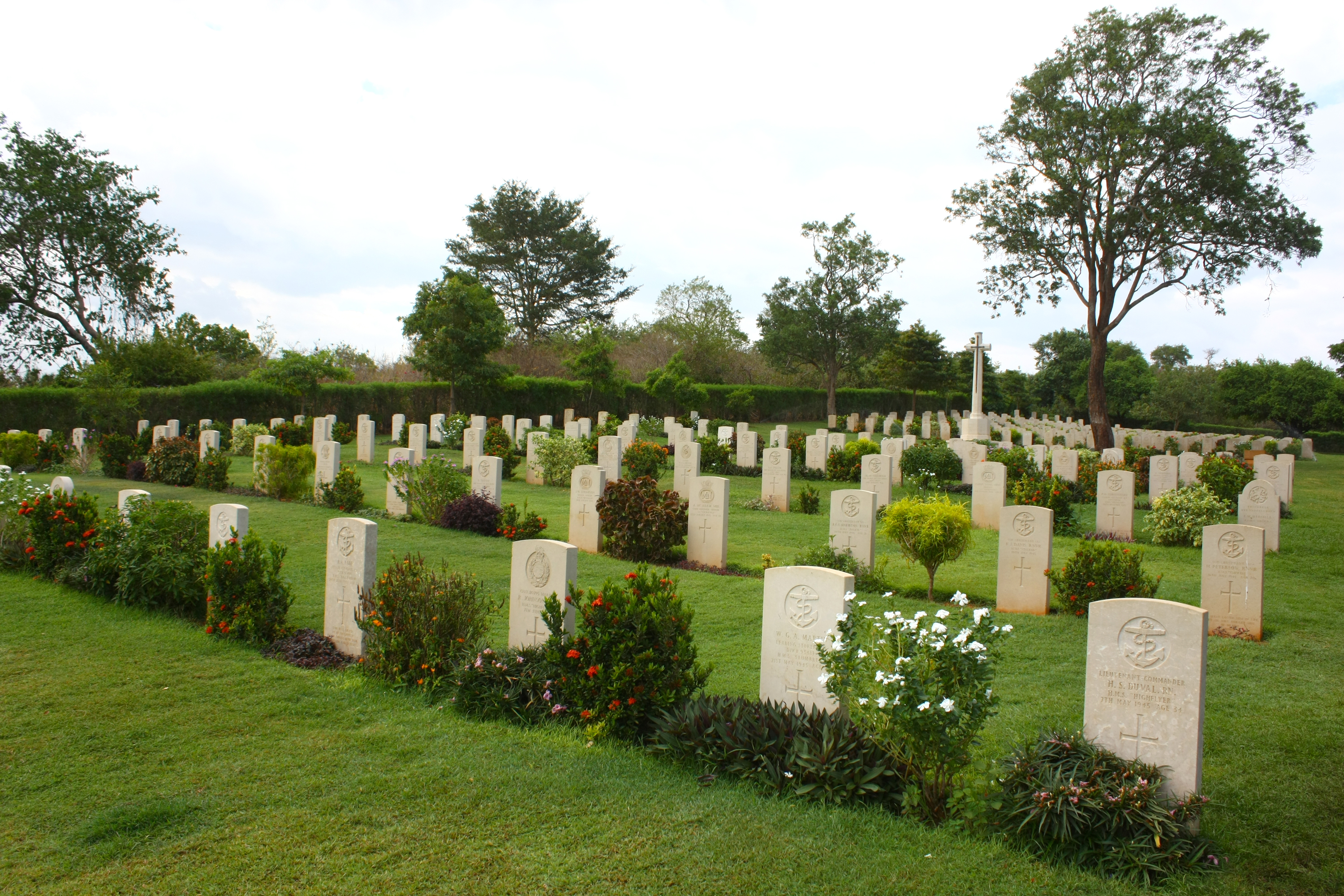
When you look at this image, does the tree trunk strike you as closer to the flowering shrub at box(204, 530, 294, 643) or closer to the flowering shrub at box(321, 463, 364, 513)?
the flowering shrub at box(321, 463, 364, 513)

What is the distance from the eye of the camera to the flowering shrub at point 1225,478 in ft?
52.9

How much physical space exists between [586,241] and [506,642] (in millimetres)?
39234

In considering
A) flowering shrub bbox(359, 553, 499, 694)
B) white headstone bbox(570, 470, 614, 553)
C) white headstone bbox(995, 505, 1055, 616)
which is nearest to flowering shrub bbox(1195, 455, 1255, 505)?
white headstone bbox(995, 505, 1055, 616)

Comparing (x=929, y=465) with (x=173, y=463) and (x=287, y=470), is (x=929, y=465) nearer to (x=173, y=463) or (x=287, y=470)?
(x=287, y=470)

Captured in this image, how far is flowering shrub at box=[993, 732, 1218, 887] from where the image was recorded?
3523mm

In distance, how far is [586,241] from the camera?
43875mm

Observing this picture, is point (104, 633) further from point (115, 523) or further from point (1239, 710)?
point (1239, 710)

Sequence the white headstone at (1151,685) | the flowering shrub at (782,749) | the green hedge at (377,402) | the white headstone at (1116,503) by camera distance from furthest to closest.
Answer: the green hedge at (377,402)
the white headstone at (1116,503)
the flowering shrub at (782,749)
the white headstone at (1151,685)

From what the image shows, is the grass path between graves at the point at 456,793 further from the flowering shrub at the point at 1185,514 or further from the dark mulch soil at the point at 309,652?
the flowering shrub at the point at 1185,514

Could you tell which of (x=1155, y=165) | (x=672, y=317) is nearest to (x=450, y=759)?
(x=1155, y=165)

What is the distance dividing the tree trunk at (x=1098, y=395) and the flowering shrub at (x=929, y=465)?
1306 centimetres

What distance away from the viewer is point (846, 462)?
21016 mm

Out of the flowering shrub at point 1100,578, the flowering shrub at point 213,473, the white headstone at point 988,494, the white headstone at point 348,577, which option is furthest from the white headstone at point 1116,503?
the flowering shrub at point 213,473

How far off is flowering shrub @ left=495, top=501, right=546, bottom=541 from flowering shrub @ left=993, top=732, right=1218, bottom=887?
28.4 feet
